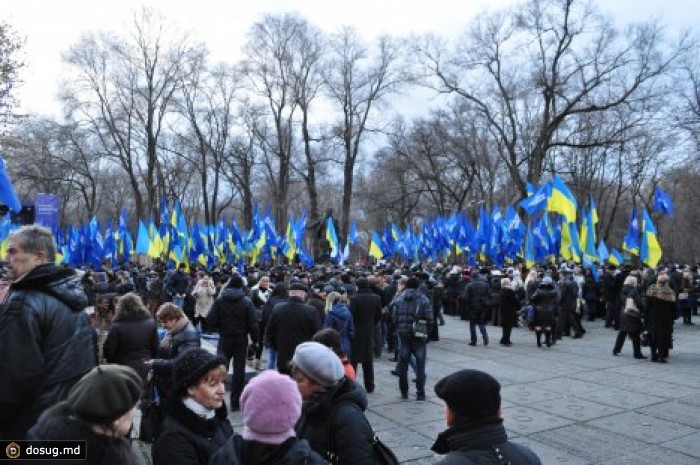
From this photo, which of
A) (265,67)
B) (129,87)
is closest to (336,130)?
(265,67)

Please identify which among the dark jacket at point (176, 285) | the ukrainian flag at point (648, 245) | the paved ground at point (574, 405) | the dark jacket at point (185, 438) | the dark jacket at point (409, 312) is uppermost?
the ukrainian flag at point (648, 245)

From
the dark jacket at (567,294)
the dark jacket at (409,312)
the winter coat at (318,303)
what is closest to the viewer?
the dark jacket at (409,312)

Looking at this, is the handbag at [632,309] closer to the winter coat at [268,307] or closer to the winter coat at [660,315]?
the winter coat at [660,315]

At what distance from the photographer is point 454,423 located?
252 centimetres

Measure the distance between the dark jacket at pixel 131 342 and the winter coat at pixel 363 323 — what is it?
407 cm

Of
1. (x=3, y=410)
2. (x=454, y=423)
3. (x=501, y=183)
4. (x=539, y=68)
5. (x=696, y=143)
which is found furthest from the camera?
(x=501, y=183)

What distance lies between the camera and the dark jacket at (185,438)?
2.74 m

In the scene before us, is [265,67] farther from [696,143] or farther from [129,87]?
[696,143]

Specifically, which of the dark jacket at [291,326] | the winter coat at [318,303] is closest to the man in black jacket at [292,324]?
the dark jacket at [291,326]

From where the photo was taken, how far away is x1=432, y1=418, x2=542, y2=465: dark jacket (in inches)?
94.2

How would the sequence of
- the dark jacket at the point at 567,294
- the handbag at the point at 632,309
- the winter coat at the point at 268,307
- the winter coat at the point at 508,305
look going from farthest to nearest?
the dark jacket at the point at 567,294 < the winter coat at the point at 508,305 < the handbag at the point at 632,309 < the winter coat at the point at 268,307

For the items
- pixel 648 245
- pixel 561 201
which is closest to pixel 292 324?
pixel 561 201

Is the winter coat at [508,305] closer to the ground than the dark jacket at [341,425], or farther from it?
farther from it

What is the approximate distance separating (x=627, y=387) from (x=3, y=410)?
30.2ft
